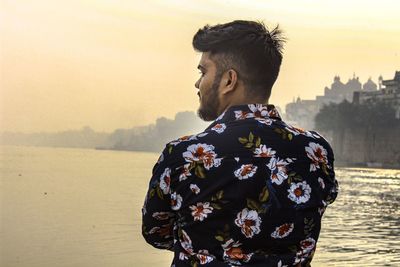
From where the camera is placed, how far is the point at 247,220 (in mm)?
1705

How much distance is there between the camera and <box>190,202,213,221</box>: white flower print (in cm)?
171

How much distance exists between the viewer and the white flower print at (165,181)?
1.73 meters

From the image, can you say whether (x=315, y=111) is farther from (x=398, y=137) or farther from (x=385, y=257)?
(x=385, y=257)

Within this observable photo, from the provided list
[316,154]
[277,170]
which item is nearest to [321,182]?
[316,154]

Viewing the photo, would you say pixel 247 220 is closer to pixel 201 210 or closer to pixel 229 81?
pixel 201 210

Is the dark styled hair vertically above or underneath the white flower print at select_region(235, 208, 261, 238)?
above

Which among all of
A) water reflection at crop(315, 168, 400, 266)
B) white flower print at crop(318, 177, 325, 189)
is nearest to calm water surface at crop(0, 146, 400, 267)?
water reflection at crop(315, 168, 400, 266)

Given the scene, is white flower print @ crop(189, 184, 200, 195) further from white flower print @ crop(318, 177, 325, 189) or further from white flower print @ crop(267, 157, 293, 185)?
white flower print @ crop(318, 177, 325, 189)

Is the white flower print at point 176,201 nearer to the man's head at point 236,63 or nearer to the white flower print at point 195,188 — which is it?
the white flower print at point 195,188

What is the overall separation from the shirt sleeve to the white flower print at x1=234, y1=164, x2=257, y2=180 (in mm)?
174

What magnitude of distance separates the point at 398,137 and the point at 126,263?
76.3 m

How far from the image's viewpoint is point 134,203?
29.3 m

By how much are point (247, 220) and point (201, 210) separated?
12cm

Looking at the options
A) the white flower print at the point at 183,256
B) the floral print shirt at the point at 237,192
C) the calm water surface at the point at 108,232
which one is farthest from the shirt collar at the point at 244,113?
the calm water surface at the point at 108,232
